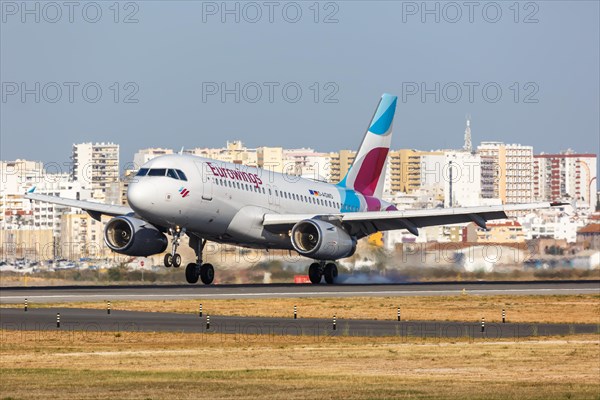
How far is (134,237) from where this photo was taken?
6059cm

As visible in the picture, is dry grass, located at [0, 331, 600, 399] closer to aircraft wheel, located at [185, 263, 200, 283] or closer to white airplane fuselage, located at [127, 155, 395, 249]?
white airplane fuselage, located at [127, 155, 395, 249]

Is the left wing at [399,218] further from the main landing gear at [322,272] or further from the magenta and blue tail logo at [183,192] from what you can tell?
the magenta and blue tail logo at [183,192]

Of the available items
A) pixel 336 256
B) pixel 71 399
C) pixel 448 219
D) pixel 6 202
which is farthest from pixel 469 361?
pixel 6 202

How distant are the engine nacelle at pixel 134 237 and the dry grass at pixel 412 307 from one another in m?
9.62

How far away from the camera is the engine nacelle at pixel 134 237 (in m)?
60.7

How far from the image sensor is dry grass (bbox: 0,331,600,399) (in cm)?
2638

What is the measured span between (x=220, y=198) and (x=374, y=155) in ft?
58.1

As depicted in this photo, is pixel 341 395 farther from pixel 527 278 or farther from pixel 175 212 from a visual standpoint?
pixel 527 278

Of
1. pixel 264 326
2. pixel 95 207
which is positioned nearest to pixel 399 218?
pixel 95 207

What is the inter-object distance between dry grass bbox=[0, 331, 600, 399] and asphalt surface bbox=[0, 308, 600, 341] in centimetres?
129

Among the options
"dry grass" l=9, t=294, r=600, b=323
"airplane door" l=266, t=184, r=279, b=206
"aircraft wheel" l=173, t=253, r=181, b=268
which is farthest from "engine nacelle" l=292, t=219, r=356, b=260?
"aircraft wheel" l=173, t=253, r=181, b=268

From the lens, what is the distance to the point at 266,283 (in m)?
67.6

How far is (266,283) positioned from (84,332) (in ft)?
94.4


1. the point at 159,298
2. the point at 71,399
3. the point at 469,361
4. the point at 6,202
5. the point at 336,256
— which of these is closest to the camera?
the point at 71,399
